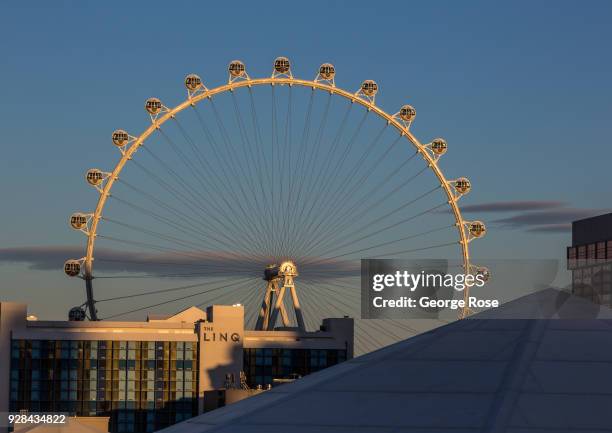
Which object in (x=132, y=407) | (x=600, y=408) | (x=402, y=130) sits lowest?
(x=132, y=407)

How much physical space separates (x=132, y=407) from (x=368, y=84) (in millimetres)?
60060

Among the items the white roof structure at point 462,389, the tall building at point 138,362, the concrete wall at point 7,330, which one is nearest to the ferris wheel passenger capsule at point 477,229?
the tall building at point 138,362

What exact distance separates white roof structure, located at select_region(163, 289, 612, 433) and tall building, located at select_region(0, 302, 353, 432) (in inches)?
5529

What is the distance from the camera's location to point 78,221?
13625 cm

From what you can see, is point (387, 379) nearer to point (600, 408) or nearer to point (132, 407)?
point (600, 408)

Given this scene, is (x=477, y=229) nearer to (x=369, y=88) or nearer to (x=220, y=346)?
(x=369, y=88)

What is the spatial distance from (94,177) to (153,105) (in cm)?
1012

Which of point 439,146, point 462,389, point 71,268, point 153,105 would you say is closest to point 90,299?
point 71,268

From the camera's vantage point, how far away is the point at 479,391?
25438 mm

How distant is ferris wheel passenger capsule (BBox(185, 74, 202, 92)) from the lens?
13000 cm

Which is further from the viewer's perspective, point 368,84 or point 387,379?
point 368,84

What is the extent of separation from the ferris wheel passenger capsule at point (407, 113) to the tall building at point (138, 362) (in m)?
48.7

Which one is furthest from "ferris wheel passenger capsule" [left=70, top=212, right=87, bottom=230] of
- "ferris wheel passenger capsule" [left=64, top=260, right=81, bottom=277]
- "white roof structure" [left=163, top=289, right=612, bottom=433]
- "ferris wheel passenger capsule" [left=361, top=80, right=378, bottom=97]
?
"white roof structure" [left=163, top=289, right=612, bottom=433]

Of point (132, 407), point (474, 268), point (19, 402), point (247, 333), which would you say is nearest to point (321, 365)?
point (247, 333)
